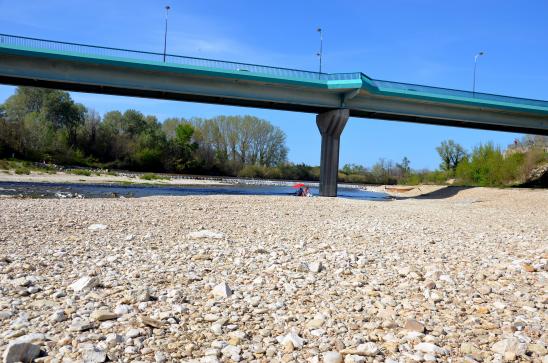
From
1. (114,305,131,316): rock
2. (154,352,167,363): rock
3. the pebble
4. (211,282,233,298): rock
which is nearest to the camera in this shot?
(154,352,167,363): rock

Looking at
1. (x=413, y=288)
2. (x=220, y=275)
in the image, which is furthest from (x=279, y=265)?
(x=413, y=288)

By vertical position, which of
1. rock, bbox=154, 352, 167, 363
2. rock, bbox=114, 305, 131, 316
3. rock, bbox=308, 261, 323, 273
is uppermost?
rock, bbox=308, 261, 323, 273

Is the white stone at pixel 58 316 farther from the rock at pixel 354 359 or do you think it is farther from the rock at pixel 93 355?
the rock at pixel 354 359

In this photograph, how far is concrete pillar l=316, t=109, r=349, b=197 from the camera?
3681 cm

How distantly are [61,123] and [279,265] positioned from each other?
76198 mm

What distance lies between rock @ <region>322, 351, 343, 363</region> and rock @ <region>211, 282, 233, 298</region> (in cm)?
185

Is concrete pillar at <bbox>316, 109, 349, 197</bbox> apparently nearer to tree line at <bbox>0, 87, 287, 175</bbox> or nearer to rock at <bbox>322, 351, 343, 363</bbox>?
rock at <bbox>322, 351, 343, 363</bbox>

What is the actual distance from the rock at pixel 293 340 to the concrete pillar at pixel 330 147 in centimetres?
3285

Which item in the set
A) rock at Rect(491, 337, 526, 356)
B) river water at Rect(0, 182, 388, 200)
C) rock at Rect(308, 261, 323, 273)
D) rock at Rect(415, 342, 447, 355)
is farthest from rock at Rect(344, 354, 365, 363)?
river water at Rect(0, 182, 388, 200)

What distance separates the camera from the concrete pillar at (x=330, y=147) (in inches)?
1449

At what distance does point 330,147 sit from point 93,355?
115 feet

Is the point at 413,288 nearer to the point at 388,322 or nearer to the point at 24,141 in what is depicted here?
the point at 388,322

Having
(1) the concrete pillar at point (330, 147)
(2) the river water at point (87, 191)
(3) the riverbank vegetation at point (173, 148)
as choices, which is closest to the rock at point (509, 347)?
(2) the river water at point (87, 191)

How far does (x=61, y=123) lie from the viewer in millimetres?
73125
